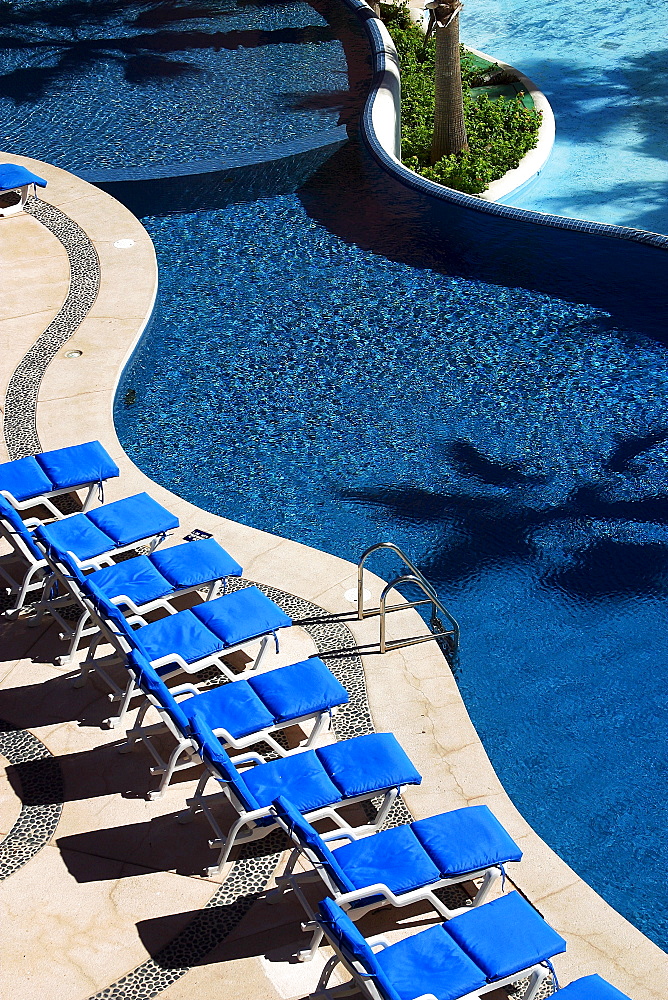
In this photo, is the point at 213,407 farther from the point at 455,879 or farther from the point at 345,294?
the point at 455,879

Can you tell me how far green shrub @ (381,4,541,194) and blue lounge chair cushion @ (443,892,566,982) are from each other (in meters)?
12.2

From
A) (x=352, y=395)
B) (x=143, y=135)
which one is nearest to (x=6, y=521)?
(x=352, y=395)

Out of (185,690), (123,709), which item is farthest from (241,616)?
(123,709)

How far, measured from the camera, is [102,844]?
5.76 metres

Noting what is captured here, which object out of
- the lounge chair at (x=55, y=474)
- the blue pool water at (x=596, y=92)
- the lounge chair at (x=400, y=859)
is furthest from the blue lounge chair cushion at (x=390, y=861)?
the blue pool water at (x=596, y=92)

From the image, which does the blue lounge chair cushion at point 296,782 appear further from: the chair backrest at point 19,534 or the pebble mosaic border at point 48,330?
the pebble mosaic border at point 48,330

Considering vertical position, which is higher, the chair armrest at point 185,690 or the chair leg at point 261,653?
the chair armrest at point 185,690

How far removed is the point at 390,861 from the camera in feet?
16.9

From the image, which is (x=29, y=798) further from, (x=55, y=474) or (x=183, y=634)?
(x=55, y=474)

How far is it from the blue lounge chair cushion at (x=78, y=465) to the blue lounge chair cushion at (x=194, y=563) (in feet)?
3.33

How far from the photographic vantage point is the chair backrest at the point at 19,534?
23.2 ft

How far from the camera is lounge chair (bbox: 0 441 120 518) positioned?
777 cm

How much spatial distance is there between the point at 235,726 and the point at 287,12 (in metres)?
17.1

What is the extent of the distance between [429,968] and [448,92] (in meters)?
13.5
